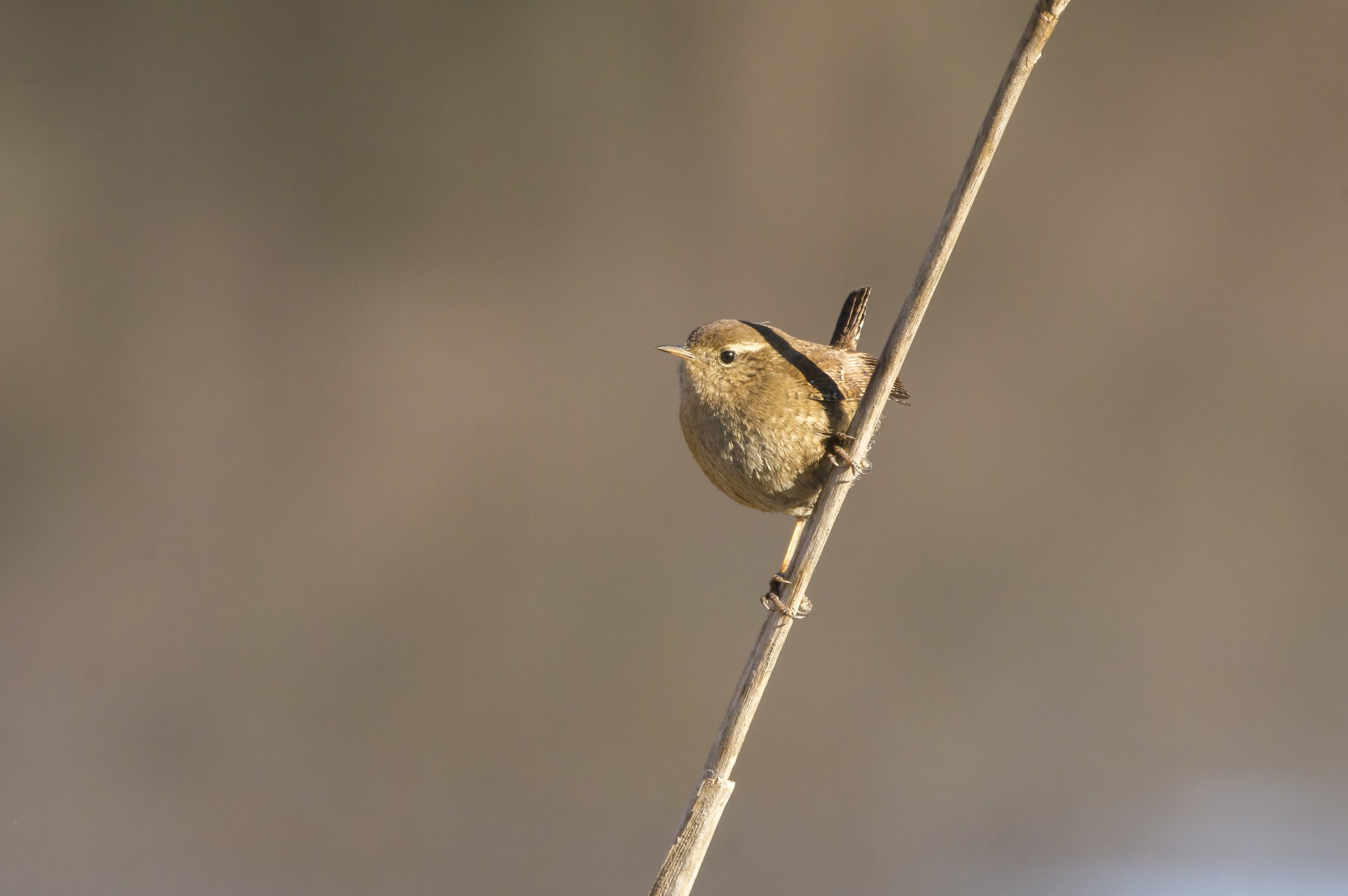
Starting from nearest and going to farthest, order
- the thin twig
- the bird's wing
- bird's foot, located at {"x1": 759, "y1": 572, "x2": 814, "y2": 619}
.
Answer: the thin twig
bird's foot, located at {"x1": 759, "y1": 572, "x2": 814, "y2": 619}
the bird's wing

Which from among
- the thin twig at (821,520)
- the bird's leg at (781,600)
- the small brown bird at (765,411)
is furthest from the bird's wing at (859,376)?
the bird's leg at (781,600)

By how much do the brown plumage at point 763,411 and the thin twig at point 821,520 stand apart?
6cm

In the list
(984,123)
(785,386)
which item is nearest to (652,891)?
(785,386)

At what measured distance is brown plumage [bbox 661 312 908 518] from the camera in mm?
1114

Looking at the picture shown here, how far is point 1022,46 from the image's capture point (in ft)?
2.75

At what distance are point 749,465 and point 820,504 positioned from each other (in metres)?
0.10

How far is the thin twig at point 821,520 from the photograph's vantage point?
2.93 ft

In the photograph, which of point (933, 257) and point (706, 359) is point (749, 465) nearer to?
point (706, 359)

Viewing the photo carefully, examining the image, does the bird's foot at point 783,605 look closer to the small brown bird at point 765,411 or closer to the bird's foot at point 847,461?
the small brown bird at point 765,411

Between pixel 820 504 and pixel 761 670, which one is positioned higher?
pixel 820 504

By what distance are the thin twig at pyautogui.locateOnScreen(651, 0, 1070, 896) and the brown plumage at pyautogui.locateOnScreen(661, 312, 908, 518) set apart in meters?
0.06

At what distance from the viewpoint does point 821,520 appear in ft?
3.43

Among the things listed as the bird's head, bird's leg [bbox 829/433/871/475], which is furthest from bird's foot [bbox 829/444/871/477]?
the bird's head

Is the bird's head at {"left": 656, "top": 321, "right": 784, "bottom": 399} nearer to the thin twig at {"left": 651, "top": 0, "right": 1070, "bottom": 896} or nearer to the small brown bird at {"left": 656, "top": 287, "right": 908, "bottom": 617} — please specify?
the small brown bird at {"left": 656, "top": 287, "right": 908, "bottom": 617}
